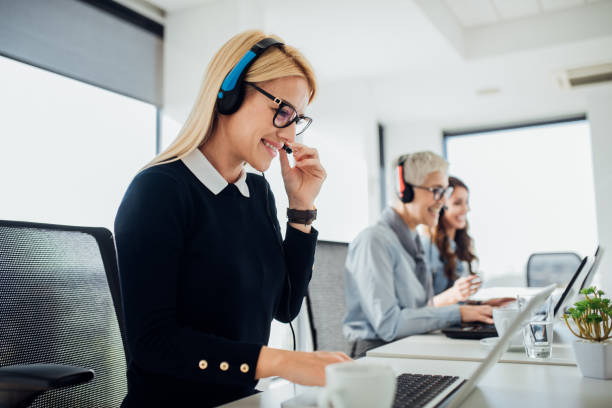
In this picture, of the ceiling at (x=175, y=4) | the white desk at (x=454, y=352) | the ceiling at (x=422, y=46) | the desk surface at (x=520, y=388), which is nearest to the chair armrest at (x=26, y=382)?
the desk surface at (x=520, y=388)

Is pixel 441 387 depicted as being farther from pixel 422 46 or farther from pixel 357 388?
pixel 422 46

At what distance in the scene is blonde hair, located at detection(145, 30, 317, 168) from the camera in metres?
1.18

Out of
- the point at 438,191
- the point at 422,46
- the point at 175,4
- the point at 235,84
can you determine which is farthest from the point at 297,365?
the point at 422,46

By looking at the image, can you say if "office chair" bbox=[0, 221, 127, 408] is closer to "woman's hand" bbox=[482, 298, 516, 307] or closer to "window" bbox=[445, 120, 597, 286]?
"woman's hand" bbox=[482, 298, 516, 307]

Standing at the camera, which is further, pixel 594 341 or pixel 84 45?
pixel 84 45

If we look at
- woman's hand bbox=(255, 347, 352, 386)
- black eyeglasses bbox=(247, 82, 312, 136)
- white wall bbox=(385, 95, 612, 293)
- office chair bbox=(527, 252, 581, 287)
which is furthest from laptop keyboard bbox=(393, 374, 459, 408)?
white wall bbox=(385, 95, 612, 293)

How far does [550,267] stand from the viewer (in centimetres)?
454

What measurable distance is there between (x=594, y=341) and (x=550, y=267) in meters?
3.85

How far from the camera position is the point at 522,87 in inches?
207

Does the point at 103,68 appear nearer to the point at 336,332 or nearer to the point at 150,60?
the point at 150,60

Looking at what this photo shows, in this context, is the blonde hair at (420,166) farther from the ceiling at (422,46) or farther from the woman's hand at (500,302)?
the ceiling at (422,46)

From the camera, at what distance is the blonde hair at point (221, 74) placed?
1177 millimetres

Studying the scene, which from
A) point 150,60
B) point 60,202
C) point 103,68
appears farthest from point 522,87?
point 60,202

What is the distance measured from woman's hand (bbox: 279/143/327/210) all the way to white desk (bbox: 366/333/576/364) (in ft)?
1.38
